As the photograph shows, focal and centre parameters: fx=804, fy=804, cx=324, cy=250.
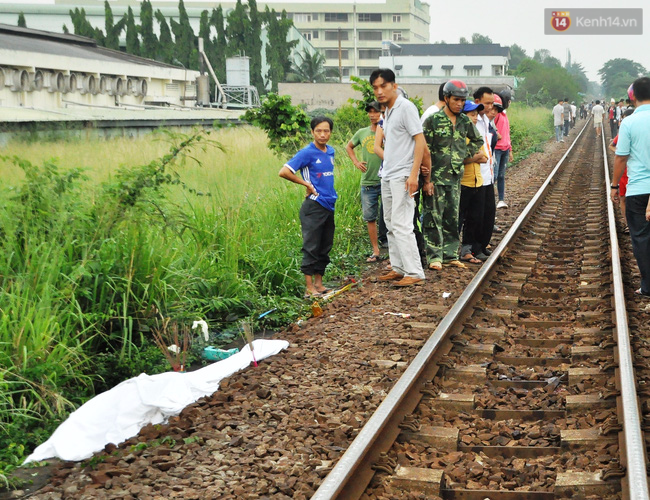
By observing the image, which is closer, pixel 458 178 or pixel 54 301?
pixel 54 301

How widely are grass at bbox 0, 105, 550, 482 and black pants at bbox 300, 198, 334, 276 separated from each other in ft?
1.26

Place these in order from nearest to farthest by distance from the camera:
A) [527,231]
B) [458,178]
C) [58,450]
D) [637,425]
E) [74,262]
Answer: [637,425] < [58,450] < [74,262] < [458,178] < [527,231]

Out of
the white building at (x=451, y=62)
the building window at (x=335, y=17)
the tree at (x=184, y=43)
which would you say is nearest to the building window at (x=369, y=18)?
the building window at (x=335, y=17)

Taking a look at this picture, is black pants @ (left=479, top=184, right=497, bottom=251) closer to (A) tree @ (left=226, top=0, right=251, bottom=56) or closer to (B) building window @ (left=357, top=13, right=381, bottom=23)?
(A) tree @ (left=226, top=0, right=251, bottom=56)

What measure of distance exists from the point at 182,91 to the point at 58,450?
4814 centimetres

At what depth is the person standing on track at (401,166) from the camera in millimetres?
7832

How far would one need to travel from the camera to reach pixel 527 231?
11398mm

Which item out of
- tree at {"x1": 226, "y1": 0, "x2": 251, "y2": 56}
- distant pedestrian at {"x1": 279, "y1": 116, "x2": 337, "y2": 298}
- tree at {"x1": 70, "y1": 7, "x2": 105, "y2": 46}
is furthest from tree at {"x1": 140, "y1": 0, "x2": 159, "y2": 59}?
distant pedestrian at {"x1": 279, "y1": 116, "x2": 337, "y2": 298}

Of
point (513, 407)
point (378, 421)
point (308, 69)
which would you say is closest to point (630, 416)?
point (513, 407)

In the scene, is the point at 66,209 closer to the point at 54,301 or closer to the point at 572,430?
the point at 54,301

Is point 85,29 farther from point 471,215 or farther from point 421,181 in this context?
point 421,181

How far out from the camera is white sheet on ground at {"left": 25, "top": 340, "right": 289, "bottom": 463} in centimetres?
438

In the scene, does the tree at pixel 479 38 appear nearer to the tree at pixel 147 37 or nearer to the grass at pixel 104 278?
the tree at pixel 147 37

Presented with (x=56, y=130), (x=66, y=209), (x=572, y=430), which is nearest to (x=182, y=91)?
(x=56, y=130)
